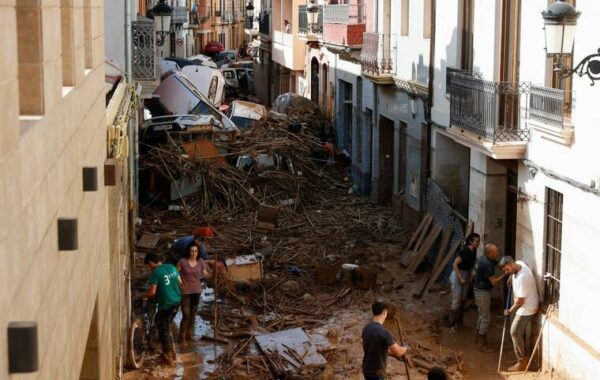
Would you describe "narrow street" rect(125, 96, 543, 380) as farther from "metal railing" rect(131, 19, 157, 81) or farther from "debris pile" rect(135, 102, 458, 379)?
"metal railing" rect(131, 19, 157, 81)

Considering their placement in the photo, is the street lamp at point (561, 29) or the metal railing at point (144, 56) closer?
the street lamp at point (561, 29)

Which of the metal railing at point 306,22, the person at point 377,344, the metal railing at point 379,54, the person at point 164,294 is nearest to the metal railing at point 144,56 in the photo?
the metal railing at point 379,54

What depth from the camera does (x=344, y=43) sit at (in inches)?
1078

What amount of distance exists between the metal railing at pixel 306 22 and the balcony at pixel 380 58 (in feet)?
26.3

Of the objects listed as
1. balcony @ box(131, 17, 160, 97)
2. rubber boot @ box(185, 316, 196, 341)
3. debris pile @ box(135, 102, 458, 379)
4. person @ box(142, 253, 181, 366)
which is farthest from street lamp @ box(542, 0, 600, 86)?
balcony @ box(131, 17, 160, 97)

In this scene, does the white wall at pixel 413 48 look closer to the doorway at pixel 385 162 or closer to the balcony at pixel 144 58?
the doorway at pixel 385 162

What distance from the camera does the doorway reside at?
25.1 metres

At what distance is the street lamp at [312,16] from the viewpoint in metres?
32.0

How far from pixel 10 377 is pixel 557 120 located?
10.0 metres

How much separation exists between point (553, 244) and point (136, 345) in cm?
592

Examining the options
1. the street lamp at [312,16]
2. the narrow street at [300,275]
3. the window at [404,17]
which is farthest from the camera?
the street lamp at [312,16]

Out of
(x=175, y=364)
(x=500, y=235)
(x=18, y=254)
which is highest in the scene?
(x=18, y=254)

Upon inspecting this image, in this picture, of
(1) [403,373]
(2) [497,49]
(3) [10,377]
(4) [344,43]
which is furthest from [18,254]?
(4) [344,43]

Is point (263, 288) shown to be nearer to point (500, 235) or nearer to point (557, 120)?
point (500, 235)
